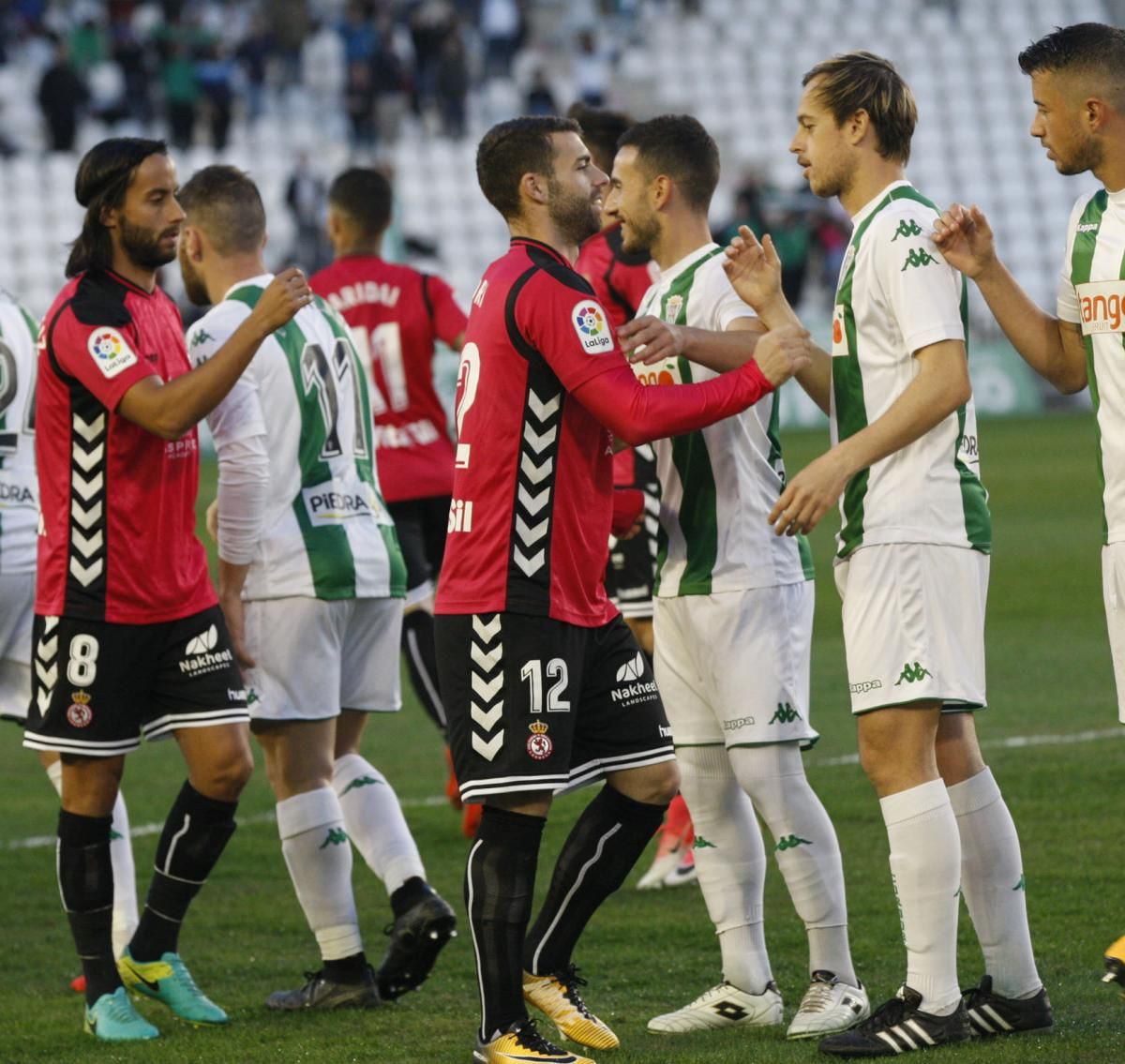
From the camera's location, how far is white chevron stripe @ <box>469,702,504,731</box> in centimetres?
455

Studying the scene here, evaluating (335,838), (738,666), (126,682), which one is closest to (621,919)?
(335,838)

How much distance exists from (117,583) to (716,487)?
1.60 meters

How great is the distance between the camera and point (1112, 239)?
4.39m

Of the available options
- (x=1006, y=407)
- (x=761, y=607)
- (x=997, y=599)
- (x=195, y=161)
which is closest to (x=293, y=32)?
(x=195, y=161)

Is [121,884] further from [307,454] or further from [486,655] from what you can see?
[486,655]

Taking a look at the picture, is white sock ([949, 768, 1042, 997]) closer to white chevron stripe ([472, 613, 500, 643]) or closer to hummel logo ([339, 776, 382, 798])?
white chevron stripe ([472, 613, 500, 643])

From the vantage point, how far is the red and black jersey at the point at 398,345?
805cm

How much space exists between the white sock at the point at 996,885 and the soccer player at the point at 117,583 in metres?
1.95

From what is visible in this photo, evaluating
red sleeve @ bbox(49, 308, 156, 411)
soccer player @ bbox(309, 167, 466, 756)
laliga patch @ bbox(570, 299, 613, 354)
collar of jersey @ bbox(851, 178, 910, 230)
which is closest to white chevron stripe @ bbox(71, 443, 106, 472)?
red sleeve @ bbox(49, 308, 156, 411)

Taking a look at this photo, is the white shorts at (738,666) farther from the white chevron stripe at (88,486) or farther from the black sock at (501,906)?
the white chevron stripe at (88,486)

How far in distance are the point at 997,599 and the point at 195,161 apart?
625 inches

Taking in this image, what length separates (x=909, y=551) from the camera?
14.9 feet

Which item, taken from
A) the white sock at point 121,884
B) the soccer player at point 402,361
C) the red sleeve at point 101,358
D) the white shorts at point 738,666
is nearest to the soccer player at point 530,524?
the white shorts at point 738,666

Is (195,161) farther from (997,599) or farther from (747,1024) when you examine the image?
(747,1024)
